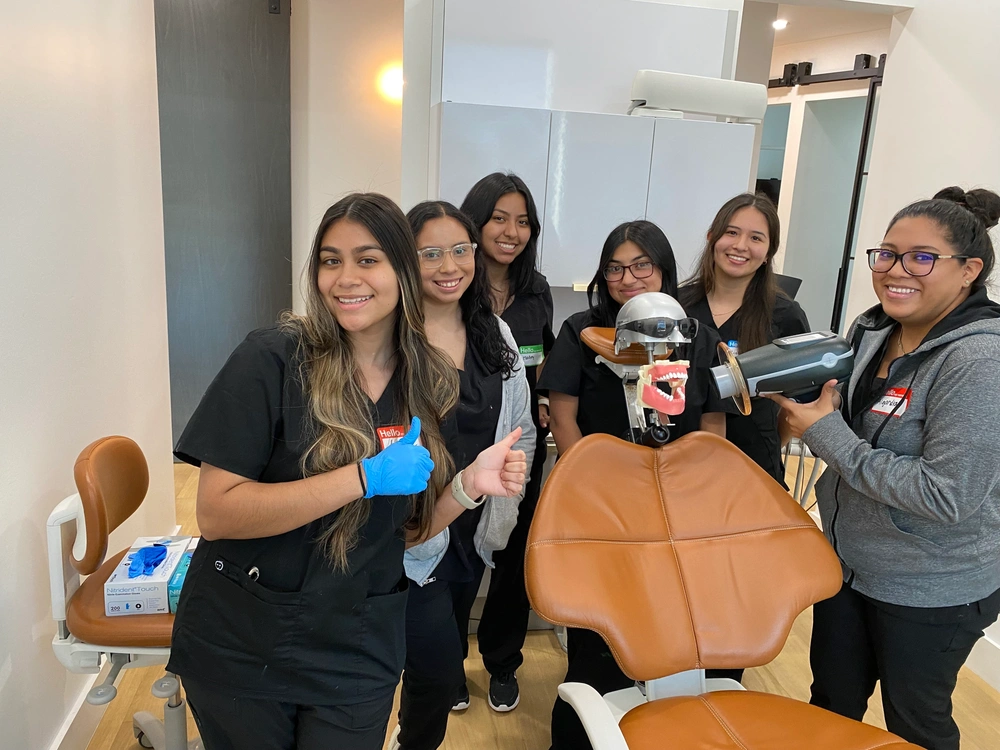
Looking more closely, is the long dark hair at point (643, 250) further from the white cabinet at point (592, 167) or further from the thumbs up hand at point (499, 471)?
the white cabinet at point (592, 167)

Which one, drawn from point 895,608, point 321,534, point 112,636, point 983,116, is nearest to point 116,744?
point 112,636

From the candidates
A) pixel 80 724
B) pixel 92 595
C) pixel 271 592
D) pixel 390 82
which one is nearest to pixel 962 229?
pixel 271 592

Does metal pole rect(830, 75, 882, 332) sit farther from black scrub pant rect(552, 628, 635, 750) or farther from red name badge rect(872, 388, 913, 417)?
black scrub pant rect(552, 628, 635, 750)

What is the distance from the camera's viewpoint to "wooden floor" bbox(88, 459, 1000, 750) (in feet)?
6.32

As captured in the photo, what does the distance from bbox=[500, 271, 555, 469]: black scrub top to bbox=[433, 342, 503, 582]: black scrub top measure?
339 mm

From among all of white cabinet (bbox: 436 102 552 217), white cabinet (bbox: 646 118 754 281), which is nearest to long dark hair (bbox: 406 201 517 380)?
white cabinet (bbox: 436 102 552 217)

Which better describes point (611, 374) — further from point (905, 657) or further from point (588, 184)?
point (588, 184)

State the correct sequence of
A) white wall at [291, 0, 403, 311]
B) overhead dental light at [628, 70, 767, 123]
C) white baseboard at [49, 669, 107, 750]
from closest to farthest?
white baseboard at [49, 669, 107, 750]
overhead dental light at [628, 70, 767, 123]
white wall at [291, 0, 403, 311]

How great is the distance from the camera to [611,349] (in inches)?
55.7

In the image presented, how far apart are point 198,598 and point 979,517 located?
4.50 feet

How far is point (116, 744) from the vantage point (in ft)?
6.10

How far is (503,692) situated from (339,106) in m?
2.98

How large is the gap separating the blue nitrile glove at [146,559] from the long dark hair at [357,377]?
75 cm

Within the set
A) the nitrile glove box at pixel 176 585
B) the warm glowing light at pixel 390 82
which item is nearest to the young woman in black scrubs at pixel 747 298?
the nitrile glove box at pixel 176 585
